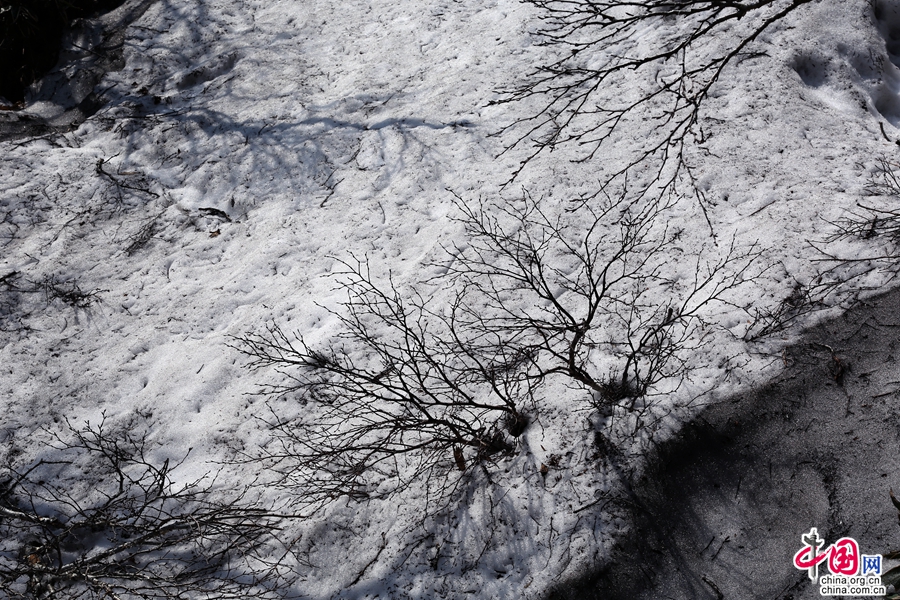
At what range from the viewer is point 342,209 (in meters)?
5.29

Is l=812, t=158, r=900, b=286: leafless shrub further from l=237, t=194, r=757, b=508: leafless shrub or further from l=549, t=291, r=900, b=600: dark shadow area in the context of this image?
l=237, t=194, r=757, b=508: leafless shrub

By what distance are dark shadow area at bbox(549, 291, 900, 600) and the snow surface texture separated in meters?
0.19

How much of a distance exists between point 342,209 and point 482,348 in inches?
81.5

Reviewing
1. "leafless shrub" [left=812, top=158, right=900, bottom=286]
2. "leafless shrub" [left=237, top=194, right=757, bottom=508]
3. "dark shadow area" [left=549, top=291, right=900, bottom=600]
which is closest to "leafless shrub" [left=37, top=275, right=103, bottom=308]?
"leafless shrub" [left=237, top=194, right=757, bottom=508]

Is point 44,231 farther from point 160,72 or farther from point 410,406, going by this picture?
point 410,406

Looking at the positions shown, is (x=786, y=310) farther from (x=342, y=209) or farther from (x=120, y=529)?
(x=120, y=529)

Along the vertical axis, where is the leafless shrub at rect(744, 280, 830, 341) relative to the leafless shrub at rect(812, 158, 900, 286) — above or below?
below

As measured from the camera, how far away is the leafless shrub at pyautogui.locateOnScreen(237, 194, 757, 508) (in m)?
3.57

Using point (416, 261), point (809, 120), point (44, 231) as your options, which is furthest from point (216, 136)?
point (809, 120)

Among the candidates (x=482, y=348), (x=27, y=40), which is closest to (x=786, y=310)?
(x=482, y=348)

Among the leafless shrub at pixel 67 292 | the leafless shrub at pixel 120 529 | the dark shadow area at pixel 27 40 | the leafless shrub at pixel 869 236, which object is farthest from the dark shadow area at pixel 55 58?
the leafless shrub at pixel 869 236

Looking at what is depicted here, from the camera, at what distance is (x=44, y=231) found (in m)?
5.37

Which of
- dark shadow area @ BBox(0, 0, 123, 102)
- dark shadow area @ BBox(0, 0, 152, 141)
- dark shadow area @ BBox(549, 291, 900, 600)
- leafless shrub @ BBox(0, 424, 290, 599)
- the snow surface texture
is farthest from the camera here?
dark shadow area @ BBox(0, 0, 123, 102)

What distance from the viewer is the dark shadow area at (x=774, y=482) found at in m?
3.08
